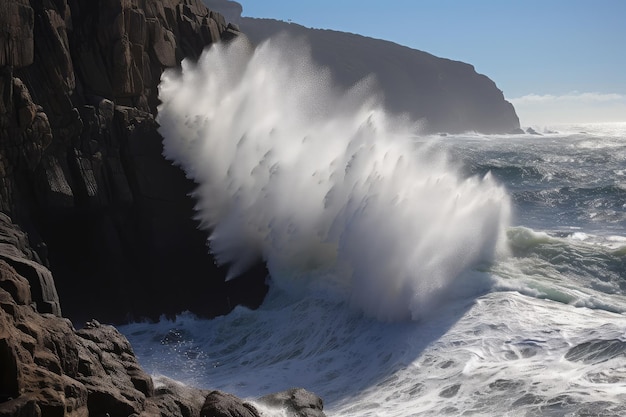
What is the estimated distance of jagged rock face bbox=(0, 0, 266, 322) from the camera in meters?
17.8

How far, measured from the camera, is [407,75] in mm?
104750

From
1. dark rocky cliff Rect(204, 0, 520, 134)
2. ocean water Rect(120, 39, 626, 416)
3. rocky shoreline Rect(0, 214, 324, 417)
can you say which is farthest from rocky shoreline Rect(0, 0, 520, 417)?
dark rocky cliff Rect(204, 0, 520, 134)

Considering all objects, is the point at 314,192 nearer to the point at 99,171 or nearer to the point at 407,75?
the point at 99,171

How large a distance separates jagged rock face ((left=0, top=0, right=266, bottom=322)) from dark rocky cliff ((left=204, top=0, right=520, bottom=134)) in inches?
2913

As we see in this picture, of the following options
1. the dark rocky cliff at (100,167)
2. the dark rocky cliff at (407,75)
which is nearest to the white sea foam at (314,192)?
the dark rocky cliff at (100,167)

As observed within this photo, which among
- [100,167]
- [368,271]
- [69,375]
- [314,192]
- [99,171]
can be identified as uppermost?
[100,167]

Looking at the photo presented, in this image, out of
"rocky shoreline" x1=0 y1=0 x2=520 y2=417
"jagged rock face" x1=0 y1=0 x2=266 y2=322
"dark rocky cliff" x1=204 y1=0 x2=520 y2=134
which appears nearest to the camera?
"rocky shoreline" x1=0 y1=0 x2=520 y2=417

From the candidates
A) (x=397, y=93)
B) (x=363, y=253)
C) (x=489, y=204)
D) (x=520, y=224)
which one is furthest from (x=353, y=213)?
(x=397, y=93)

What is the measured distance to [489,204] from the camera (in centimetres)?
1902

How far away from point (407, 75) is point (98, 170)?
88350 mm

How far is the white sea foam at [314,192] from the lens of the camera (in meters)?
16.7

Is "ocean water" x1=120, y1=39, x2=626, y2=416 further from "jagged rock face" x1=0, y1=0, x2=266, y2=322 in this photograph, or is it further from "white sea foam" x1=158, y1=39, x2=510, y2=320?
"jagged rock face" x1=0, y1=0, x2=266, y2=322

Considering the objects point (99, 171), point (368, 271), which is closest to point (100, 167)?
point (99, 171)

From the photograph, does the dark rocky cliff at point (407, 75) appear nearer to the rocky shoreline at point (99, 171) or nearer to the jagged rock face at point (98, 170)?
the rocky shoreline at point (99, 171)
